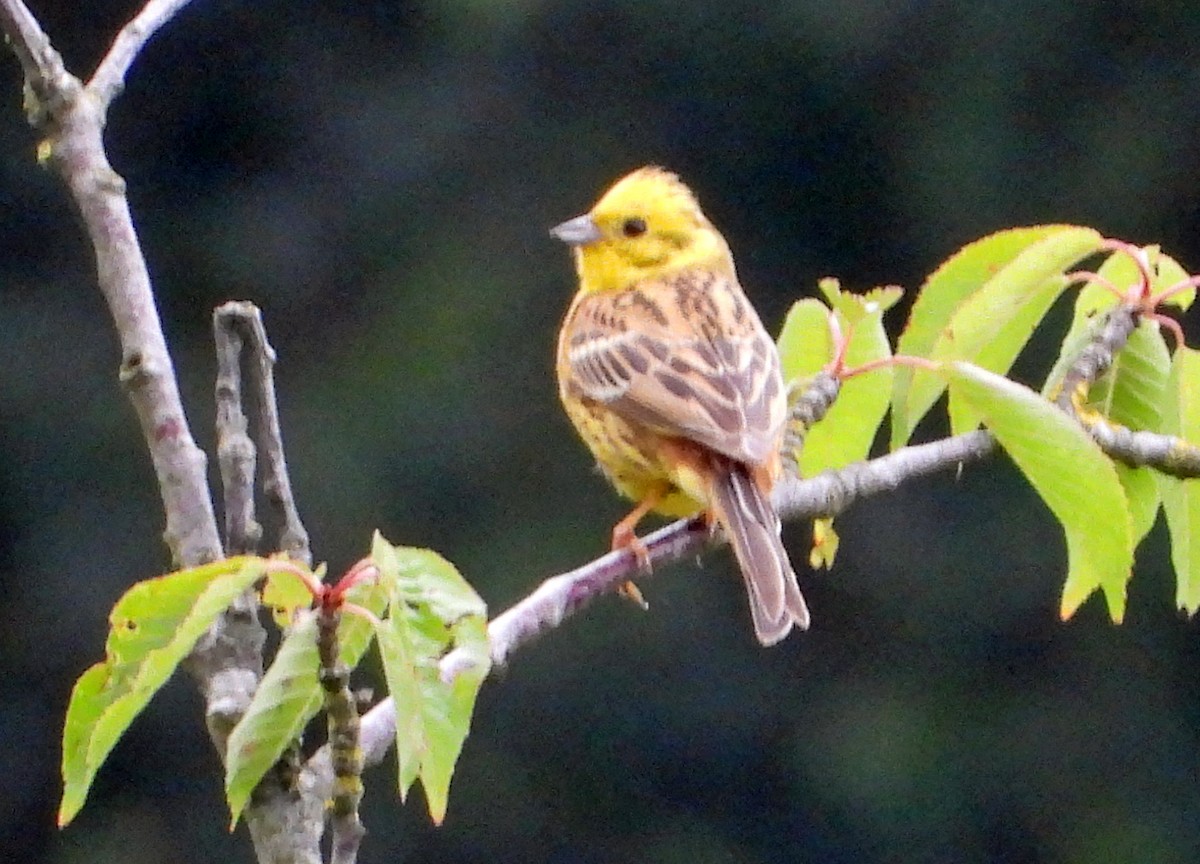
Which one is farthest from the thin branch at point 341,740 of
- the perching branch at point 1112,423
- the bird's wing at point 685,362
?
the bird's wing at point 685,362

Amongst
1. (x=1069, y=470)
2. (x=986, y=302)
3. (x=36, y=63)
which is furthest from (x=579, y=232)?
(x=36, y=63)

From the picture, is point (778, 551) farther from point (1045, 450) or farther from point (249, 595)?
point (249, 595)

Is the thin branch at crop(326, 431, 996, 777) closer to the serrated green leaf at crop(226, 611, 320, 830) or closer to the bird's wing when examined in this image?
the serrated green leaf at crop(226, 611, 320, 830)

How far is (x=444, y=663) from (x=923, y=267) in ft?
30.2

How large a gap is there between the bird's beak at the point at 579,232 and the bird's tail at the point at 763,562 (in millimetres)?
1243

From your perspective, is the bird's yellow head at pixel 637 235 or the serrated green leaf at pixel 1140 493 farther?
the bird's yellow head at pixel 637 235

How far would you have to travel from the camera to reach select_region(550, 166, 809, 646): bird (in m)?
2.98

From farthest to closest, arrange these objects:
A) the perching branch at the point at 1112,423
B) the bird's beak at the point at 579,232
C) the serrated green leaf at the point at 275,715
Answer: the bird's beak at the point at 579,232 → the perching branch at the point at 1112,423 → the serrated green leaf at the point at 275,715

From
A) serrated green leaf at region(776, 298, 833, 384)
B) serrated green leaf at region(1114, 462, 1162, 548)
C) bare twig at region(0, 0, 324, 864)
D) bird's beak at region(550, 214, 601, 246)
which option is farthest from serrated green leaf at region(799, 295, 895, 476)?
bird's beak at region(550, 214, 601, 246)

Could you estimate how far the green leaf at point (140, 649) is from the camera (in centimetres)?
162

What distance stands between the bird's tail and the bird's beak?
4.08ft

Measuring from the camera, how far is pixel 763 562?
115 inches

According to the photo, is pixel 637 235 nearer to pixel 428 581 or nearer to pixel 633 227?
pixel 633 227

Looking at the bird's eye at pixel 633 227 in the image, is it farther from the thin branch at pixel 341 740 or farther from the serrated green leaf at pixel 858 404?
the thin branch at pixel 341 740
